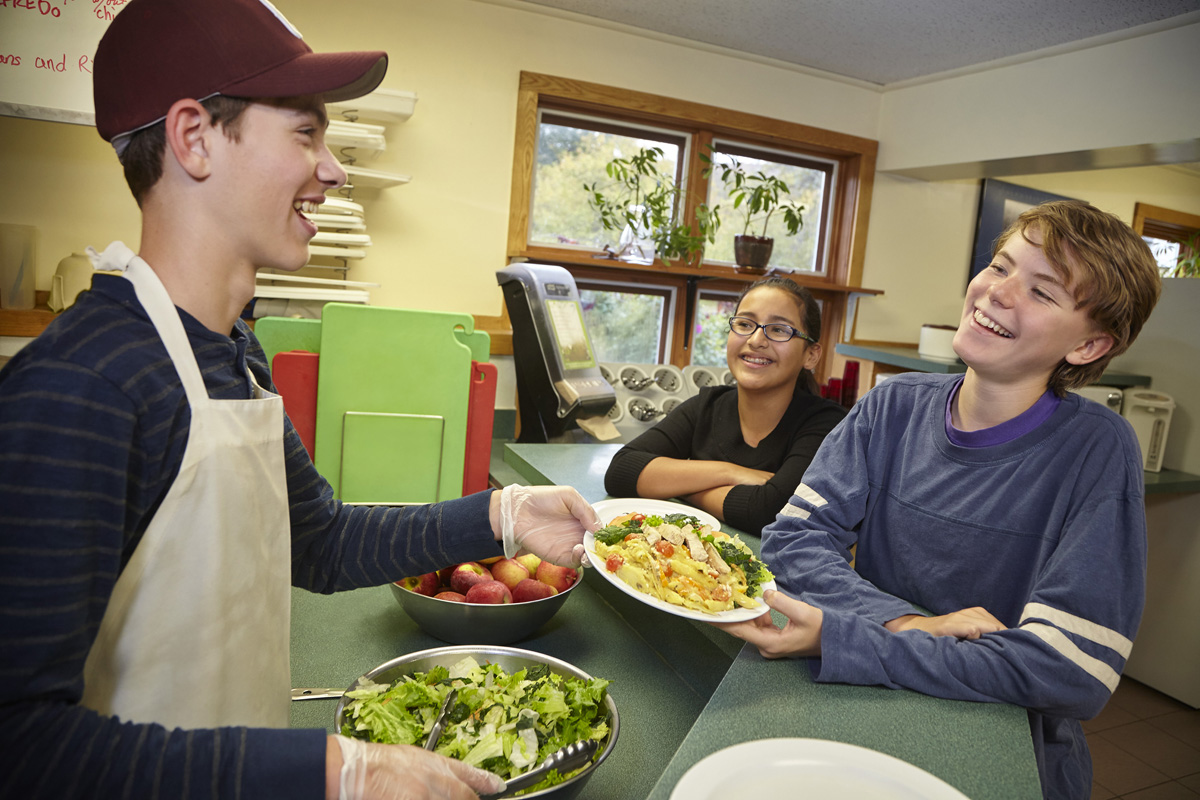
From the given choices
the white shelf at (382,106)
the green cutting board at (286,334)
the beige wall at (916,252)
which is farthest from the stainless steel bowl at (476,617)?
the beige wall at (916,252)

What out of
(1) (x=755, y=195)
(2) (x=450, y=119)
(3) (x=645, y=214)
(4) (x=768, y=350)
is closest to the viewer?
(4) (x=768, y=350)

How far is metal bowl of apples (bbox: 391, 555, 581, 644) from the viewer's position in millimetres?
1175

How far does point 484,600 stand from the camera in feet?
3.91

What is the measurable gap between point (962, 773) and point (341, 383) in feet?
5.64

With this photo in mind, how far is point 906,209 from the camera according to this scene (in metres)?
4.21

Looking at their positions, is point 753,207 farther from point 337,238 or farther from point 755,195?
point 337,238

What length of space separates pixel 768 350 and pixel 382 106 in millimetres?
1753

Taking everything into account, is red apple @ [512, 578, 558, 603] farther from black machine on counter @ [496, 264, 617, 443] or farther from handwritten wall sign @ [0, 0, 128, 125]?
handwritten wall sign @ [0, 0, 128, 125]

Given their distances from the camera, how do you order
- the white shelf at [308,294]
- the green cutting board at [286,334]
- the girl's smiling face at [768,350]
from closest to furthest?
the girl's smiling face at [768,350] < the green cutting board at [286,334] < the white shelf at [308,294]

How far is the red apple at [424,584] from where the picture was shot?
1249 mm

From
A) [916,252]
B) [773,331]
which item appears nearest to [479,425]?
[773,331]

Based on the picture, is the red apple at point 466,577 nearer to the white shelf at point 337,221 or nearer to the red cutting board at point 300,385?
the red cutting board at point 300,385

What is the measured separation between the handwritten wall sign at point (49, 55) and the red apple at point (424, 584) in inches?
70.8

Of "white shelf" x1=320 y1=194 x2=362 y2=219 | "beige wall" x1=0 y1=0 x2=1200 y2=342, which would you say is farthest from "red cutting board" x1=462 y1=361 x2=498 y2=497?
"beige wall" x1=0 y1=0 x2=1200 y2=342
